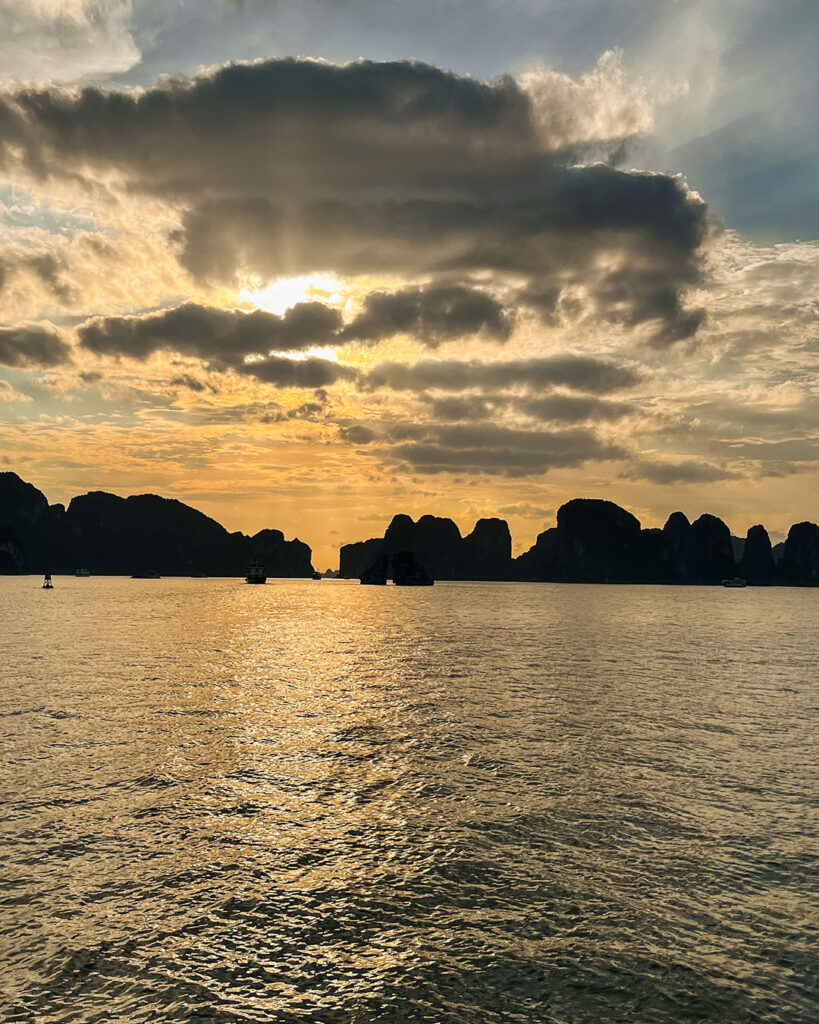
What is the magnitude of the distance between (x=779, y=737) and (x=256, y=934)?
109 feet

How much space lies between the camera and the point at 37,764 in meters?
29.5

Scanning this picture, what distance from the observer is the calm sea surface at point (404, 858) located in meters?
13.8

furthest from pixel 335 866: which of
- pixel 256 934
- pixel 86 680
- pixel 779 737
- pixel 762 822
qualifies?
pixel 86 680

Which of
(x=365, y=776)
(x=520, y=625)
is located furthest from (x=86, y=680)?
(x=520, y=625)

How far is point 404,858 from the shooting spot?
2052cm

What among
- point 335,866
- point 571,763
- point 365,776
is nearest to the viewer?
point 335,866

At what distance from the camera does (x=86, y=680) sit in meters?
54.0

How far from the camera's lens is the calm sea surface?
45.3ft

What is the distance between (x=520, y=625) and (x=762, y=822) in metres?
110

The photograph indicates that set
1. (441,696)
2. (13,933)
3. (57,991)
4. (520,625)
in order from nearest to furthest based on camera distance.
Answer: (57,991)
(13,933)
(441,696)
(520,625)

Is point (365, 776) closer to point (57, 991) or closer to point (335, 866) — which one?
point (335, 866)

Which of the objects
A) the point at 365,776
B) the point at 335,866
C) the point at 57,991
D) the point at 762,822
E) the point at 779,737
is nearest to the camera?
the point at 57,991

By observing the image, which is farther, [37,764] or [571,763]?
[571,763]

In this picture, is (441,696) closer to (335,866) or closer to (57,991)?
(335,866)
